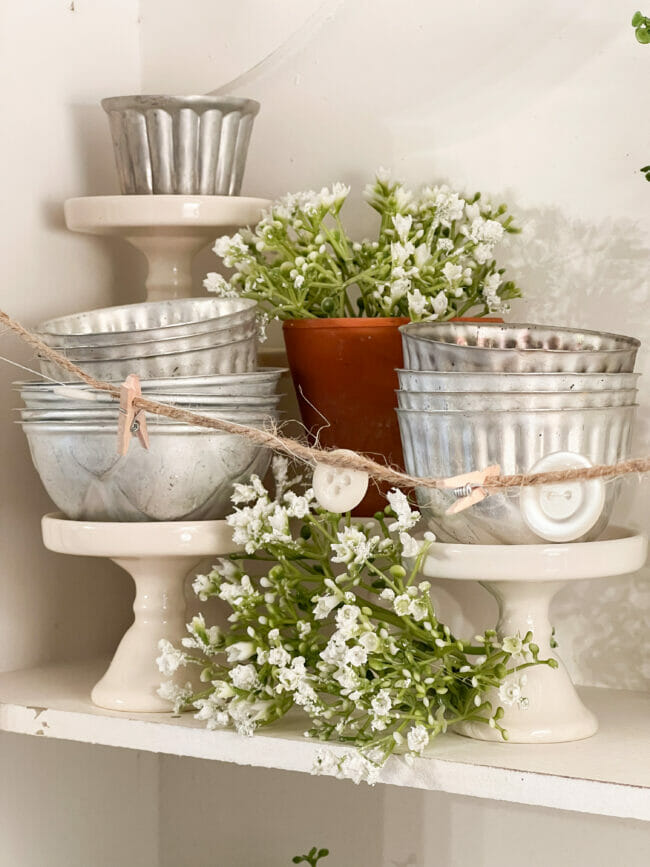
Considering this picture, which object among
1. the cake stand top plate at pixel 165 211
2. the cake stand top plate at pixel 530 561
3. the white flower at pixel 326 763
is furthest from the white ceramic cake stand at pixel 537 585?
the cake stand top plate at pixel 165 211

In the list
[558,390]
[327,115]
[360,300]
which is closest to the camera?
[558,390]

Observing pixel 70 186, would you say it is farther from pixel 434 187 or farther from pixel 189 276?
pixel 434 187

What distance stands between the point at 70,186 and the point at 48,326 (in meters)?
0.19

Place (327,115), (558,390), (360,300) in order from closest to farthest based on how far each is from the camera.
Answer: (558,390)
(360,300)
(327,115)

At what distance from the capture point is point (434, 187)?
958 mm

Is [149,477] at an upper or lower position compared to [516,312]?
lower

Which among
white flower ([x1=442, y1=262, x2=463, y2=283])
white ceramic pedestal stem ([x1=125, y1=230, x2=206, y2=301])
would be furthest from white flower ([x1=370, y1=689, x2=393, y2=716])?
white ceramic pedestal stem ([x1=125, y1=230, x2=206, y2=301])

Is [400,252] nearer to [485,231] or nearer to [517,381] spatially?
[485,231]

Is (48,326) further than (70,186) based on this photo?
No

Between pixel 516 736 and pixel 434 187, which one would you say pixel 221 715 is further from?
pixel 434 187

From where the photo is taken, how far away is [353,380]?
906 mm

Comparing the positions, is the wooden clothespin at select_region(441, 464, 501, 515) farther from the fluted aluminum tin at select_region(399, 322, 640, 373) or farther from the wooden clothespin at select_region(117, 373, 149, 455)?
the wooden clothespin at select_region(117, 373, 149, 455)

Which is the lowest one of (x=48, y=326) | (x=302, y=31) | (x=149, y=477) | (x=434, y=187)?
(x=149, y=477)

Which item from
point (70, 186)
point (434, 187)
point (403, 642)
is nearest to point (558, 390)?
point (403, 642)
